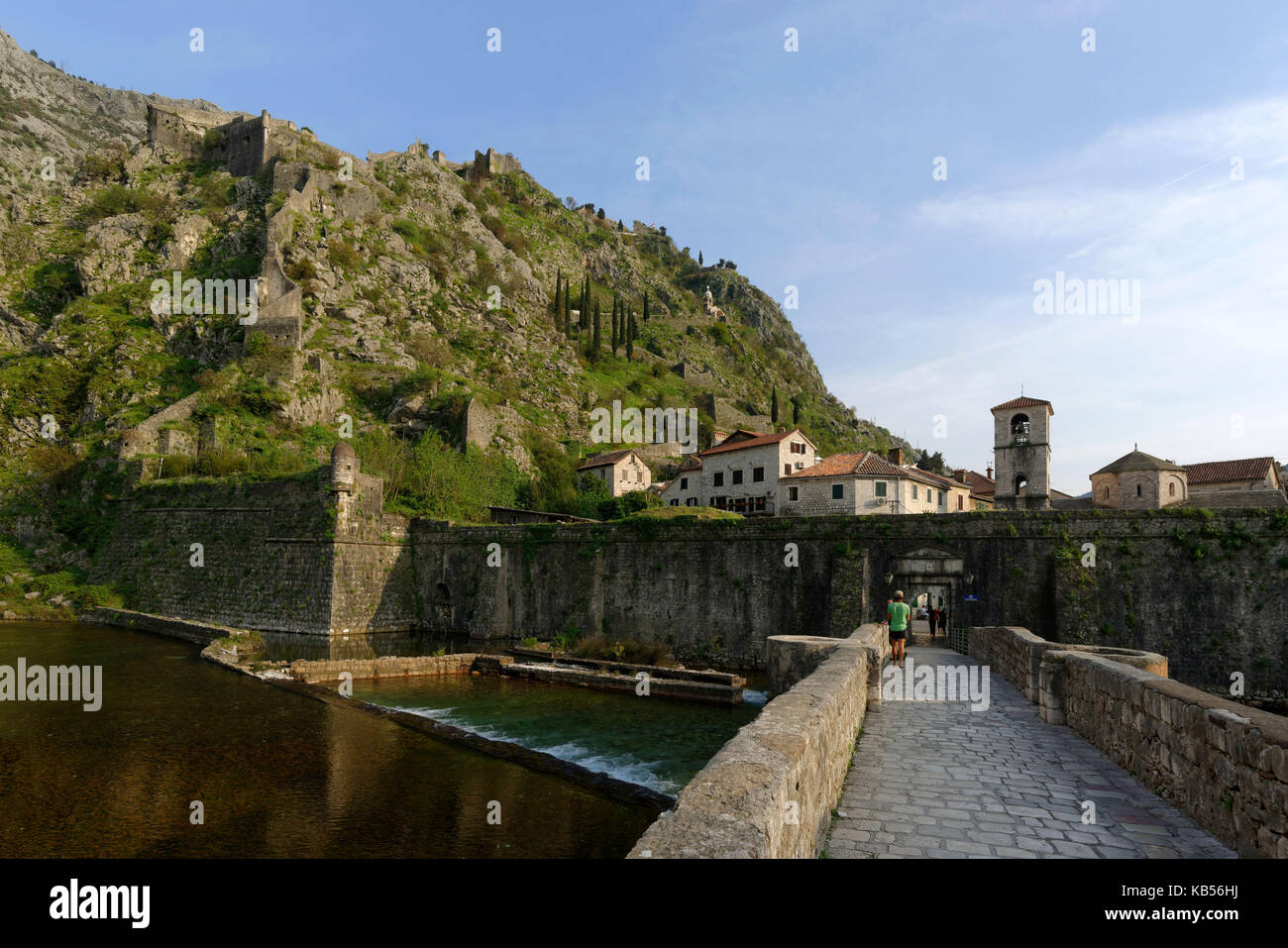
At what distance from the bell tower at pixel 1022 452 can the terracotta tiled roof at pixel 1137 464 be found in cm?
911

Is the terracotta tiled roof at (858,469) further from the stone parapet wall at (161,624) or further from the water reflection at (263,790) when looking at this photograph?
the stone parapet wall at (161,624)

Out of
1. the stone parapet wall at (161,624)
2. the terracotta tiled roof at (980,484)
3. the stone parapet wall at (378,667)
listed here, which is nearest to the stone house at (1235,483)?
the terracotta tiled roof at (980,484)

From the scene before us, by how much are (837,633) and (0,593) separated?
40.6 meters

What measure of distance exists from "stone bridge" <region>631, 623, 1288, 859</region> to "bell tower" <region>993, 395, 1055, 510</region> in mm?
26610

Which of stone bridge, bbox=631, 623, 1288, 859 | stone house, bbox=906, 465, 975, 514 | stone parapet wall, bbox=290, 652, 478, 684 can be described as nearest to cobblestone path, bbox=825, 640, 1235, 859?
stone bridge, bbox=631, 623, 1288, 859

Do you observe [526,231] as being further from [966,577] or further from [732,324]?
[966,577]

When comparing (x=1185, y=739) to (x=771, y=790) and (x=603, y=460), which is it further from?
(x=603, y=460)

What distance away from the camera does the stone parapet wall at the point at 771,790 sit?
3.21m

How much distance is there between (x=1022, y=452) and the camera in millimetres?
34219

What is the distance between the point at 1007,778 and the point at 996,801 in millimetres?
930

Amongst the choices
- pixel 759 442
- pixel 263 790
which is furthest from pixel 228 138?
pixel 263 790
